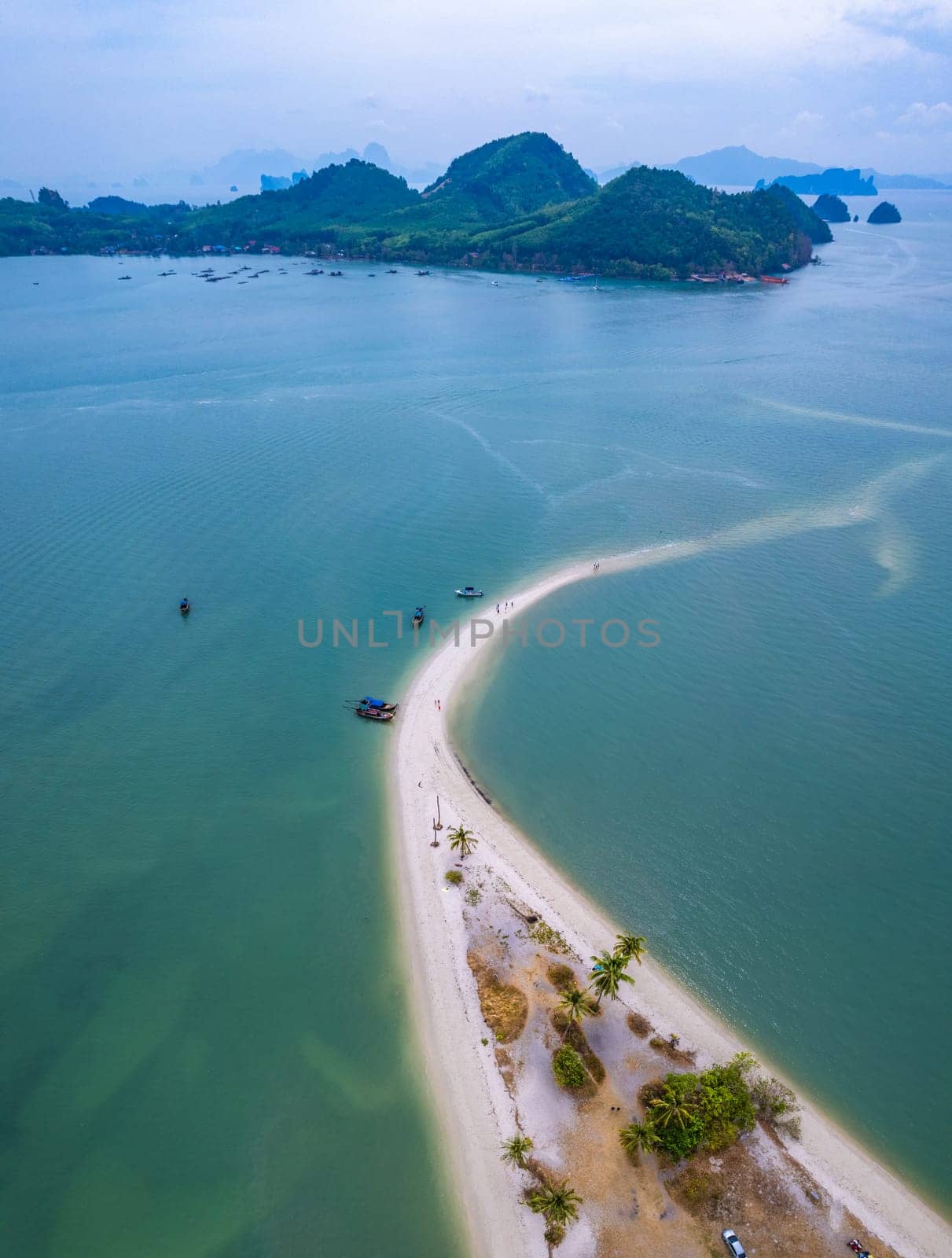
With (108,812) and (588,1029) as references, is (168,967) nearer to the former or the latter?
(108,812)

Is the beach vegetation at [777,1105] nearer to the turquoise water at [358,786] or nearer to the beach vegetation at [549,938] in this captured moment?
the turquoise water at [358,786]

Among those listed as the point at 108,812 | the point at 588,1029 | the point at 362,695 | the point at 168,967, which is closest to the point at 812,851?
the point at 588,1029

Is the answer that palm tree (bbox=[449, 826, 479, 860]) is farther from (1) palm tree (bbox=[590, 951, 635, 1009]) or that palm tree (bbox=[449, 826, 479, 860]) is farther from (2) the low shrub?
(1) palm tree (bbox=[590, 951, 635, 1009])

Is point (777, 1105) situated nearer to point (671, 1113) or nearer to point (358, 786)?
point (671, 1113)

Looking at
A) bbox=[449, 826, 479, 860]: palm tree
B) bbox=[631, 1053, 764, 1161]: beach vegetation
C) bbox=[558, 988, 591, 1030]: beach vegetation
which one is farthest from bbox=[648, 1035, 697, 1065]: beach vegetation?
bbox=[449, 826, 479, 860]: palm tree

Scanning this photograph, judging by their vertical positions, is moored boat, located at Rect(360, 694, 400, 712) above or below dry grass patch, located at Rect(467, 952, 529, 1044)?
above

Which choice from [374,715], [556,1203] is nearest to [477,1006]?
[556,1203]
